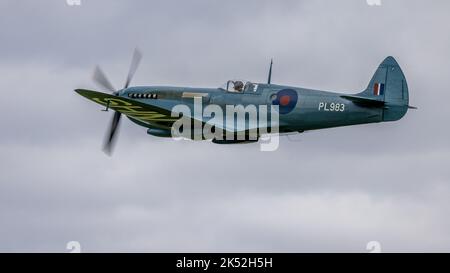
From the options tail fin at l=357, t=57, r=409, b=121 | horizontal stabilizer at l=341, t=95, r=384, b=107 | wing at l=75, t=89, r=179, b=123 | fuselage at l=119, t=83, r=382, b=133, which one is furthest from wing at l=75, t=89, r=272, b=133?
tail fin at l=357, t=57, r=409, b=121

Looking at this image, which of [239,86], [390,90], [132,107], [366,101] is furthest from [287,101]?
[132,107]

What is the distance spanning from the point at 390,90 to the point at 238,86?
12.9 feet

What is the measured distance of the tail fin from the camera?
3325 centimetres

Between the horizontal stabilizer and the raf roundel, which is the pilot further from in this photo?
the horizontal stabilizer

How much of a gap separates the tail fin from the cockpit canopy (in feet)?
9.16

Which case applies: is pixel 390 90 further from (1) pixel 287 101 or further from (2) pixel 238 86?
(2) pixel 238 86

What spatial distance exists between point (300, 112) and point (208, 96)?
267cm

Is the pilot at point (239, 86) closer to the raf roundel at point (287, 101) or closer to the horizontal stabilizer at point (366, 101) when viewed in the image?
the raf roundel at point (287, 101)

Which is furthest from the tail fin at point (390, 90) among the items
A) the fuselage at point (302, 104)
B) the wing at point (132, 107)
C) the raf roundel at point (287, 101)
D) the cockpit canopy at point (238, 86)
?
the wing at point (132, 107)

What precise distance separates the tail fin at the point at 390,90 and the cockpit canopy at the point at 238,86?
2.79m

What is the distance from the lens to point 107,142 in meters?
36.2

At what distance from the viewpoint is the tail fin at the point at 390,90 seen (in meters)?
33.2
